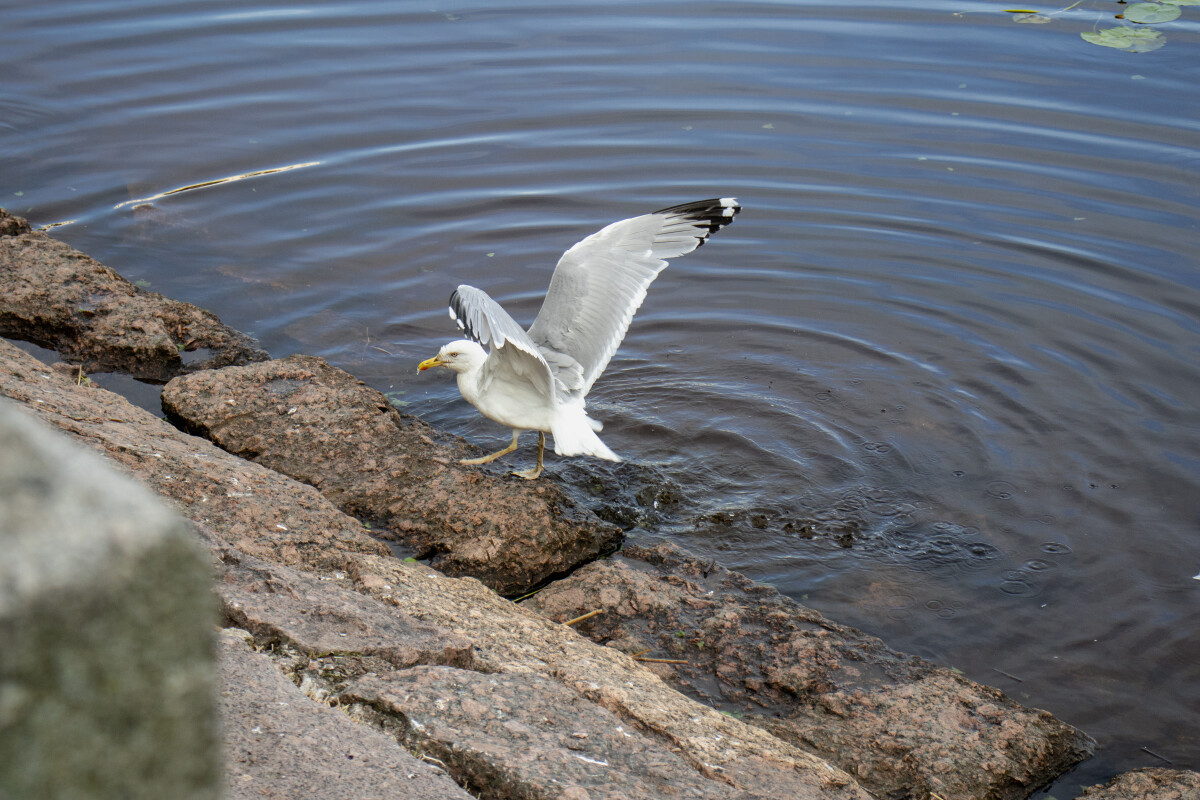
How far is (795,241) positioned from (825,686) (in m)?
4.75

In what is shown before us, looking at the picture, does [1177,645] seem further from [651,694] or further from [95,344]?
[95,344]

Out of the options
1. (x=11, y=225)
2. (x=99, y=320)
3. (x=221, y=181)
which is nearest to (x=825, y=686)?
(x=99, y=320)

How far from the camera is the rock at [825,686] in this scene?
10.2ft

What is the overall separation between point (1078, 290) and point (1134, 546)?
2.62m

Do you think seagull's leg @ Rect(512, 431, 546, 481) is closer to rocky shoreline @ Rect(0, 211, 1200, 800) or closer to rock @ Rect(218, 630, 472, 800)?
rocky shoreline @ Rect(0, 211, 1200, 800)

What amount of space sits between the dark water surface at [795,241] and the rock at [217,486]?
1.67 metres

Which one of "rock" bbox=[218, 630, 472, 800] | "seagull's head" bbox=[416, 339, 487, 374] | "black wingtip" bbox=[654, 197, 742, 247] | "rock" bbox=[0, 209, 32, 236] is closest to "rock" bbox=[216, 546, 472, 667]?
"rock" bbox=[218, 630, 472, 800]

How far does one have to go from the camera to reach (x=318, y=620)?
2598mm

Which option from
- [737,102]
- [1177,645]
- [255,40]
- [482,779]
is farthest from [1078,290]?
[255,40]

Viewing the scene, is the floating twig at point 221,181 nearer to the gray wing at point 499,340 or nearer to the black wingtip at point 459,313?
the gray wing at point 499,340

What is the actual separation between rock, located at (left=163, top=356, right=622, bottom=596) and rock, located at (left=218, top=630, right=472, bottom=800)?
6.01 ft

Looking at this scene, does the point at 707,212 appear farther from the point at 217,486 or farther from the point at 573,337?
the point at 217,486

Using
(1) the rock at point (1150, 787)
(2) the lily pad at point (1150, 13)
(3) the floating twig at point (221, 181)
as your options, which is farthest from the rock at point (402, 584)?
(2) the lily pad at point (1150, 13)

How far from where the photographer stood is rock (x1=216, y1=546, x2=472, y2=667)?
247cm
